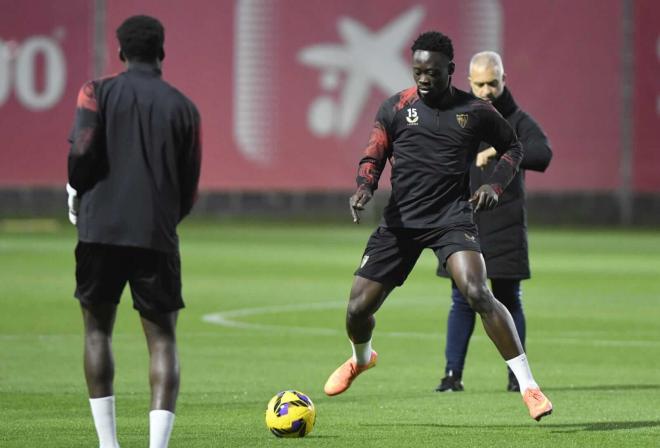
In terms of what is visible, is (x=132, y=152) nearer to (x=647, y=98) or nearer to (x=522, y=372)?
(x=522, y=372)

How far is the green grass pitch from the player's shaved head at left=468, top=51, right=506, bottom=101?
6.97ft

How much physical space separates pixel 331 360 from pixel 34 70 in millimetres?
26017

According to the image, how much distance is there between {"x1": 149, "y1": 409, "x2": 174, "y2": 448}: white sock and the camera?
7.55m

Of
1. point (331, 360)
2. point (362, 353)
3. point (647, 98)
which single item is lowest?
point (647, 98)

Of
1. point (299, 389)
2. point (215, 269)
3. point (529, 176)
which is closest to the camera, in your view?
point (299, 389)

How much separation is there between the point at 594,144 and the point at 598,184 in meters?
0.92

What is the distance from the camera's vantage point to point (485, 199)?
966 centimetres

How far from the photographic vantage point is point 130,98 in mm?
7559

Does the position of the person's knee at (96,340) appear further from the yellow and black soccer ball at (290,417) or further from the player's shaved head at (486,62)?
the player's shaved head at (486,62)

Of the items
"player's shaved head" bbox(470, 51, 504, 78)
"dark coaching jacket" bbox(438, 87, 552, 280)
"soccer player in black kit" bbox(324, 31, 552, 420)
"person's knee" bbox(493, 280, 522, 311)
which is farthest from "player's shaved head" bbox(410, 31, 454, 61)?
"person's knee" bbox(493, 280, 522, 311)

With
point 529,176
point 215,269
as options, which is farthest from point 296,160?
point 215,269

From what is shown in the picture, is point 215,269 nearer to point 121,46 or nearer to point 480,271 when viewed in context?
point 480,271

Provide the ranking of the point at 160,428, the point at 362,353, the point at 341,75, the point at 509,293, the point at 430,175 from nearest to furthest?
the point at 160,428, the point at 430,175, the point at 362,353, the point at 509,293, the point at 341,75

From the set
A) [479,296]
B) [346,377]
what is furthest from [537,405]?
[346,377]
